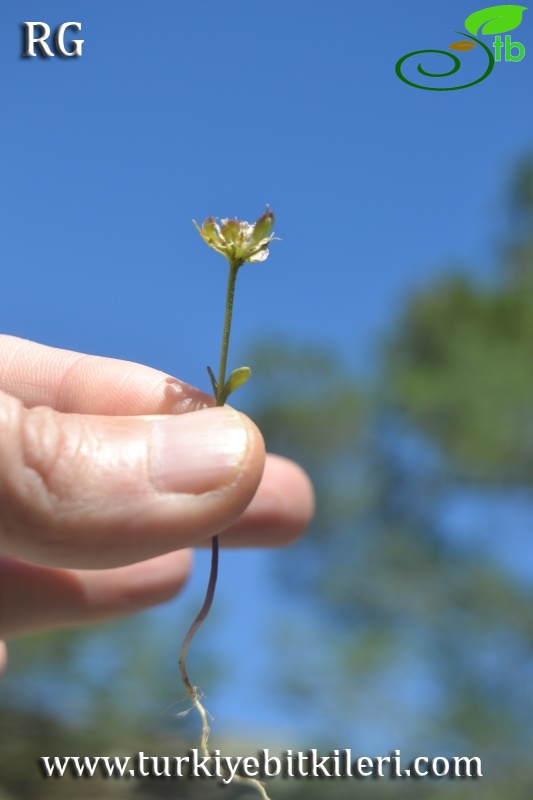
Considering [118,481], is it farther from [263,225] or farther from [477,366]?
[477,366]

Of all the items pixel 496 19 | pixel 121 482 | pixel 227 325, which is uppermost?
pixel 496 19

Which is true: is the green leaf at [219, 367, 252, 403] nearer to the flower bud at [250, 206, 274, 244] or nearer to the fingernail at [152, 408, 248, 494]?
the fingernail at [152, 408, 248, 494]

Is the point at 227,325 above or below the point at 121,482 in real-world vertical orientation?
above

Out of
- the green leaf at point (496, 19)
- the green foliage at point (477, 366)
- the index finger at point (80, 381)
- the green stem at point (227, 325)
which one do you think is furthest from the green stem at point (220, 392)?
the green foliage at point (477, 366)

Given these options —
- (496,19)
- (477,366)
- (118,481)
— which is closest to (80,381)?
(118,481)

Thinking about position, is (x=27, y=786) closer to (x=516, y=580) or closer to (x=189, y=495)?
(x=516, y=580)

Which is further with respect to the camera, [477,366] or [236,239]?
[477,366]

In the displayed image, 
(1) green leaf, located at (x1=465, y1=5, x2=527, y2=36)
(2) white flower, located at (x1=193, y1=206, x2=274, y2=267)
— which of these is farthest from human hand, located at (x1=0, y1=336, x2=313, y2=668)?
(1) green leaf, located at (x1=465, y1=5, x2=527, y2=36)
